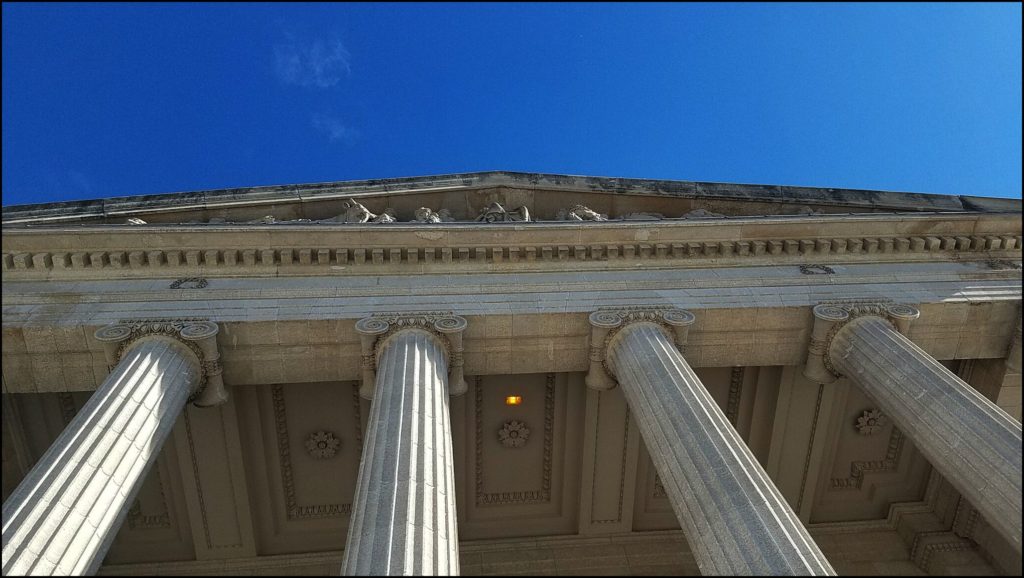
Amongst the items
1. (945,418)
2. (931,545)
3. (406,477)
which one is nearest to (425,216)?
(406,477)

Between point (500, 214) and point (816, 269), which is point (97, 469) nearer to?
point (500, 214)

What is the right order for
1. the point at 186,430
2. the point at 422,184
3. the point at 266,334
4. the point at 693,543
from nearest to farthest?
the point at 693,543 < the point at 266,334 < the point at 186,430 < the point at 422,184

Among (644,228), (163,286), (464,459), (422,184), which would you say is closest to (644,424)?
(644,228)

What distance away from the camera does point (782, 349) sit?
14.0m

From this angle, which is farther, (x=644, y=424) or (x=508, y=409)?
(x=508, y=409)

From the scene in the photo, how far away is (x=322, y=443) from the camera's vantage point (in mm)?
16406

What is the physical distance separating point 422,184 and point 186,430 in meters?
8.01

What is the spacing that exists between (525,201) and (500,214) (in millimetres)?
1369

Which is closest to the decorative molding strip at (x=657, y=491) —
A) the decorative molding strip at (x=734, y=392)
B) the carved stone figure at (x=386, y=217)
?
the decorative molding strip at (x=734, y=392)

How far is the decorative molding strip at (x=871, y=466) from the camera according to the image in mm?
17797

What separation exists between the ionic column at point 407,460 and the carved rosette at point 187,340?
2.64 metres

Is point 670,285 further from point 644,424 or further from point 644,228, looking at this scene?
point 644,424

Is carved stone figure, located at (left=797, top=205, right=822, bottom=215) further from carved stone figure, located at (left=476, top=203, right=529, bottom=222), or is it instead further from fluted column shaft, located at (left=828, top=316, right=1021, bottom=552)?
carved stone figure, located at (left=476, top=203, right=529, bottom=222)

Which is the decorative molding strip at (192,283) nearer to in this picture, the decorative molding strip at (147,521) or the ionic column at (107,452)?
the ionic column at (107,452)
